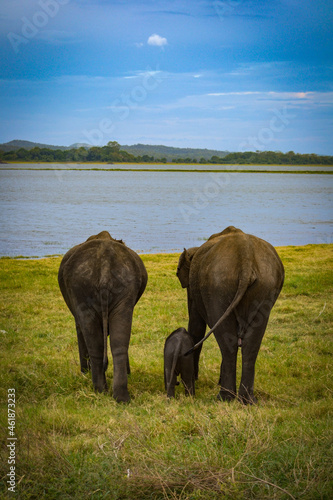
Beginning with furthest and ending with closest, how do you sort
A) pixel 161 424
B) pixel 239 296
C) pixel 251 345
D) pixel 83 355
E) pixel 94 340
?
pixel 83 355 → pixel 94 340 → pixel 251 345 → pixel 239 296 → pixel 161 424

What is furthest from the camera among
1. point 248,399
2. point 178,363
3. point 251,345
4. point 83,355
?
point 83,355

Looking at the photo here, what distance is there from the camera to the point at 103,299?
6891 mm

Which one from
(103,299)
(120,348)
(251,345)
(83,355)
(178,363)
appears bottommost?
(83,355)

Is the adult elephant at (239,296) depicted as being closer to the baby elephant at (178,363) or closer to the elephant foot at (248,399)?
the elephant foot at (248,399)

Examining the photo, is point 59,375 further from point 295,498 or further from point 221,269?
point 295,498

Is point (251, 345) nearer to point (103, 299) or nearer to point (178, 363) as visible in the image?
point (178, 363)

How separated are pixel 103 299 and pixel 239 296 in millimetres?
1810

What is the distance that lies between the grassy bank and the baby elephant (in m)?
0.25

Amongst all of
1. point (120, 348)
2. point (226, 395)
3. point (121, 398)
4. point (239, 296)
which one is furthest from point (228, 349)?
point (121, 398)

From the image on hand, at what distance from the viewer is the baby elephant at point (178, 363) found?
708 centimetres

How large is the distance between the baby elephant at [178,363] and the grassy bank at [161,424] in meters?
0.25

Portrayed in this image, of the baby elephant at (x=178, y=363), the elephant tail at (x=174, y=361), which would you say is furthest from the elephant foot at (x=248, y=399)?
the elephant tail at (x=174, y=361)

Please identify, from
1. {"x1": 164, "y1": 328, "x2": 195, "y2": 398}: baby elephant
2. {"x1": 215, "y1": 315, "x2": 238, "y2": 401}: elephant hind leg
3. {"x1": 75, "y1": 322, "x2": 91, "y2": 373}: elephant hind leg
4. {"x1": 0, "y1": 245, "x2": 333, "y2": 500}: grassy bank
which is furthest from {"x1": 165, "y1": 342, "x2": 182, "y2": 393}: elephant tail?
{"x1": 75, "y1": 322, "x2": 91, "y2": 373}: elephant hind leg

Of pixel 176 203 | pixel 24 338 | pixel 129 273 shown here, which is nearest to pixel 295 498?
pixel 129 273
